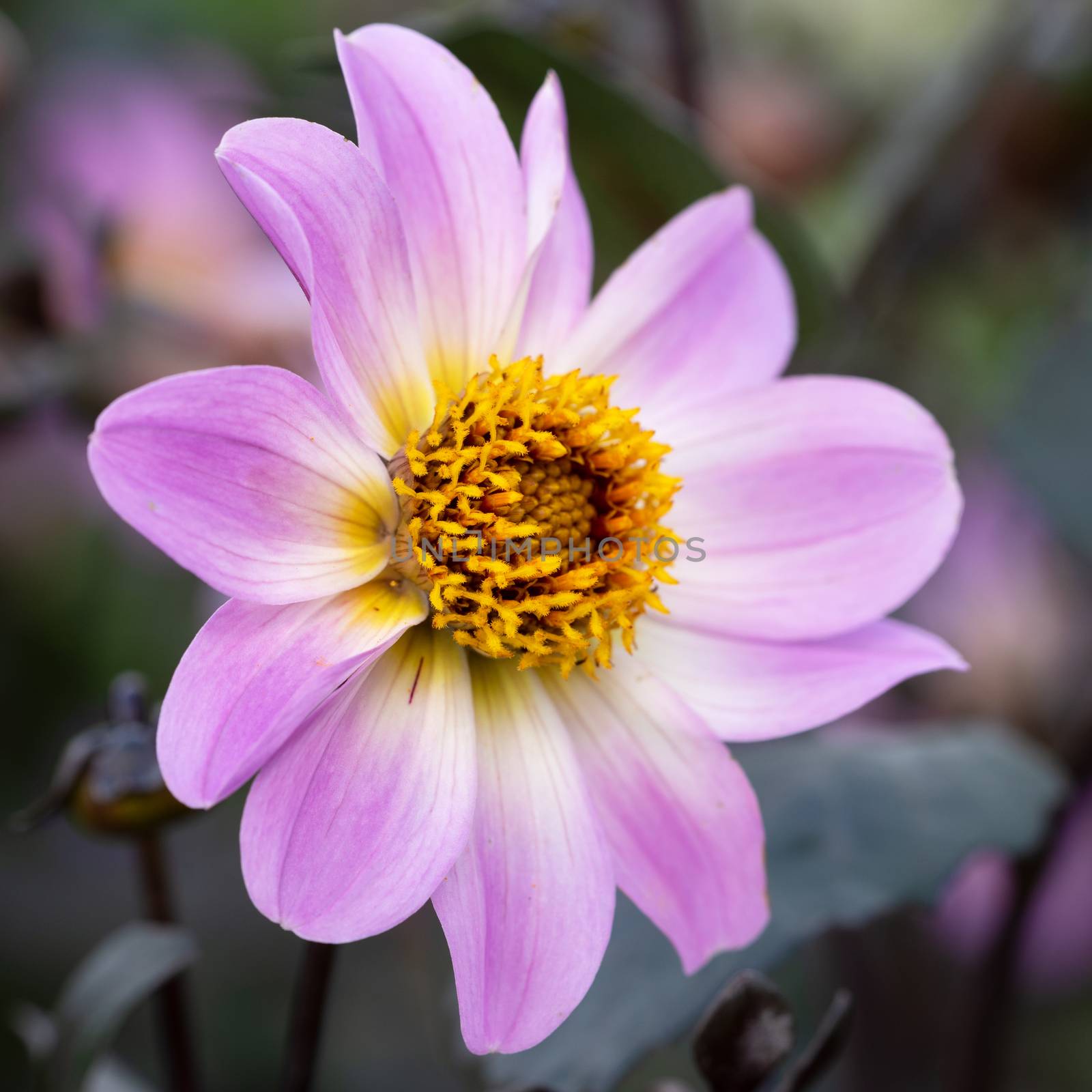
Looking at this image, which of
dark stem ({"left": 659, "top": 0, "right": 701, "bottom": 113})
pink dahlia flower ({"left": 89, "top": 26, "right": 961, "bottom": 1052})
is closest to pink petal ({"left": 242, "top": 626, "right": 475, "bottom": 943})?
pink dahlia flower ({"left": 89, "top": 26, "right": 961, "bottom": 1052})

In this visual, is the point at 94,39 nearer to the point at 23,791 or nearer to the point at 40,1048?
the point at 23,791

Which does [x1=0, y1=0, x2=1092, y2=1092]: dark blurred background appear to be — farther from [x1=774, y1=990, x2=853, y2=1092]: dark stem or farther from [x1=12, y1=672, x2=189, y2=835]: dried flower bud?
[x1=12, y1=672, x2=189, y2=835]: dried flower bud

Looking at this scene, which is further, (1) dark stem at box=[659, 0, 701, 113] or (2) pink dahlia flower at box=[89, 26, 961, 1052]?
(1) dark stem at box=[659, 0, 701, 113]

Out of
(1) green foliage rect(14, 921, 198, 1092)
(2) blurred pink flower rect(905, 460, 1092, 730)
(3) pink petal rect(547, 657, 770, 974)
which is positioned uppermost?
(3) pink petal rect(547, 657, 770, 974)

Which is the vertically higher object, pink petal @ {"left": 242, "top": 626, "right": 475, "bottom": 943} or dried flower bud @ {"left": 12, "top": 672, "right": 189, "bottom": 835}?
pink petal @ {"left": 242, "top": 626, "right": 475, "bottom": 943}

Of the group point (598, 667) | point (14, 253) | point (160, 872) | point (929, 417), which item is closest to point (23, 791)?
point (14, 253)

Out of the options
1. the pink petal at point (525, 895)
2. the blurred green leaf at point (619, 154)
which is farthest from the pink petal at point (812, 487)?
the blurred green leaf at point (619, 154)

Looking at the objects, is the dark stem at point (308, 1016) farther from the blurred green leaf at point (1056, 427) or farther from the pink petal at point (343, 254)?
the blurred green leaf at point (1056, 427)

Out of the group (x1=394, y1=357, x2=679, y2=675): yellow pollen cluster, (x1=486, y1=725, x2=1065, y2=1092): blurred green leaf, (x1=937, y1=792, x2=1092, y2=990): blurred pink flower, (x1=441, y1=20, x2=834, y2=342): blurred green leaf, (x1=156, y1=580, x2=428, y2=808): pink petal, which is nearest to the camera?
(x1=156, y1=580, x2=428, y2=808): pink petal
